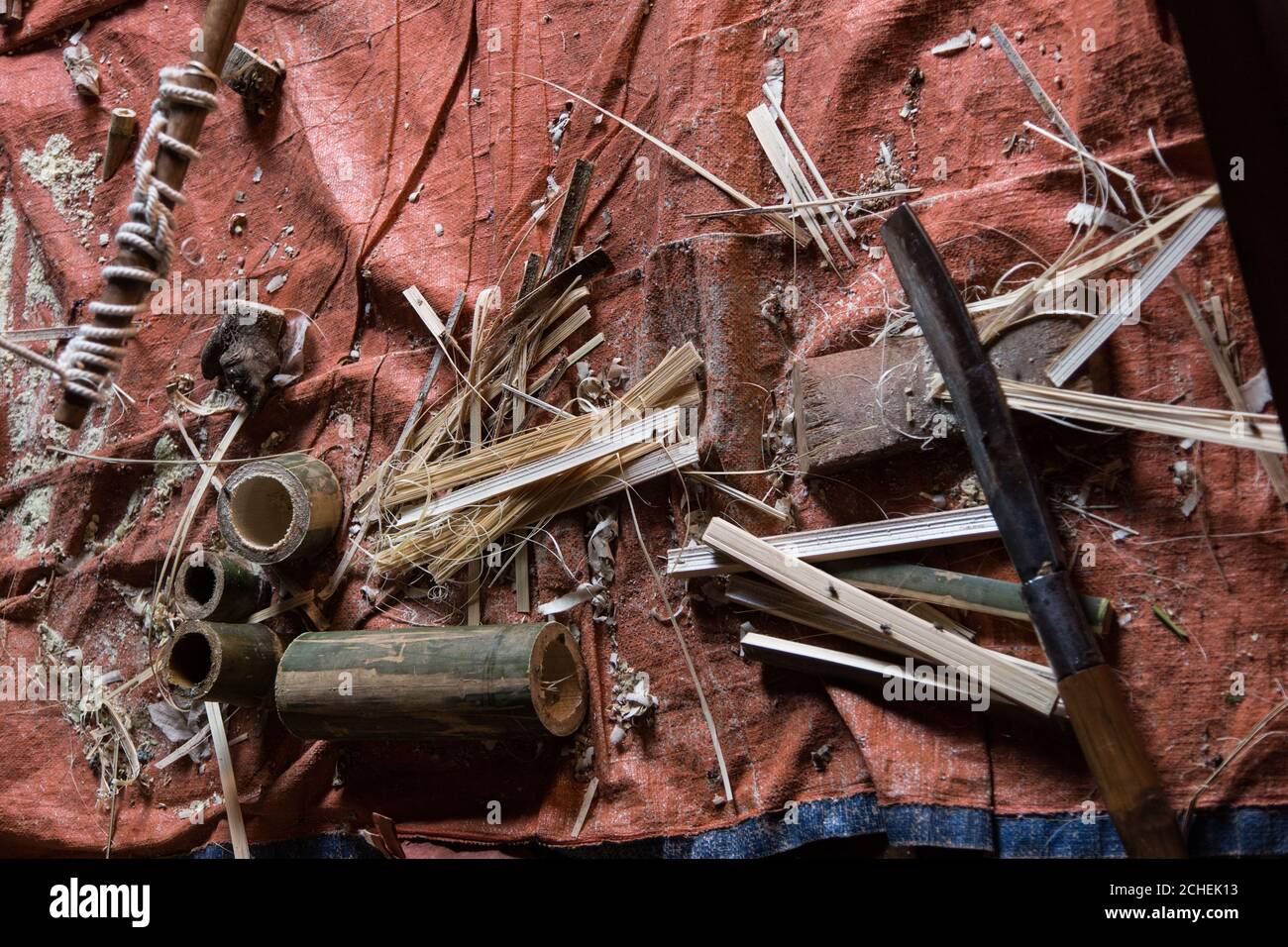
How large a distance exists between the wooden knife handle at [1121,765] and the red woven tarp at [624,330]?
0.42 feet

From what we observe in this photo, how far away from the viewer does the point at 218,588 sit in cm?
262

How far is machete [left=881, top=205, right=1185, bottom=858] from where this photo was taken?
1747 mm

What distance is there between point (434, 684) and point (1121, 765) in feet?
4.64

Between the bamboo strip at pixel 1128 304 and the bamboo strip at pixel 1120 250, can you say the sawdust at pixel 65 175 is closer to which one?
the bamboo strip at pixel 1120 250

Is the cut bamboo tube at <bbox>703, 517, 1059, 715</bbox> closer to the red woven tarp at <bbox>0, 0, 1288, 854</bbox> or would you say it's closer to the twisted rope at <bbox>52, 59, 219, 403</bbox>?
the red woven tarp at <bbox>0, 0, 1288, 854</bbox>

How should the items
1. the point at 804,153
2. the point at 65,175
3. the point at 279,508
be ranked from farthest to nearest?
the point at 65,175, the point at 279,508, the point at 804,153

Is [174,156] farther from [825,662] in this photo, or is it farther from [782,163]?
[825,662]

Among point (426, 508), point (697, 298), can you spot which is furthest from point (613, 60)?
point (426, 508)

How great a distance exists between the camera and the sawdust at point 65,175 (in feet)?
11.3

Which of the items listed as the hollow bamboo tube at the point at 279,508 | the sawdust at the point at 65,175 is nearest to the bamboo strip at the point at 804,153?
the hollow bamboo tube at the point at 279,508

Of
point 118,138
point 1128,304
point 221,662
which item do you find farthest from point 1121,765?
point 118,138

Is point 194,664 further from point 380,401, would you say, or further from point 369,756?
point 380,401

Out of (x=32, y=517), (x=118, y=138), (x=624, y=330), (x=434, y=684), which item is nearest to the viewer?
(x=434, y=684)

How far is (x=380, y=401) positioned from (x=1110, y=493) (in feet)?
6.08
